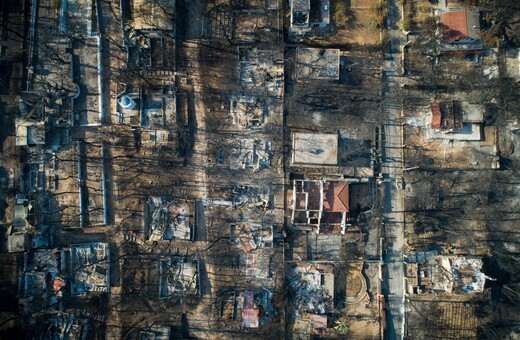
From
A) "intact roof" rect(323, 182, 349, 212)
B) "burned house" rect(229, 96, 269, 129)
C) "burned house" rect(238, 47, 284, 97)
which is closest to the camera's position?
"intact roof" rect(323, 182, 349, 212)

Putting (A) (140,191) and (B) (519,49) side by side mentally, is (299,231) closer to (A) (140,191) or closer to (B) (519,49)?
(A) (140,191)

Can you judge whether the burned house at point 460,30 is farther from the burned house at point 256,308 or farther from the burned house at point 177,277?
the burned house at point 177,277

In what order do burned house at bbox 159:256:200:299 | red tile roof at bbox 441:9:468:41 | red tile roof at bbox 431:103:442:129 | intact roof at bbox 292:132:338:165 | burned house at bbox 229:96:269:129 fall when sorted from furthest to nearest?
burned house at bbox 229:96:269:129, intact roof at bbox 292:132:338:165, burned house at bbox 159:256:200:299, red tile roof at bbox 441:9:468:41, red tile roof at bbox 431:103:442:129

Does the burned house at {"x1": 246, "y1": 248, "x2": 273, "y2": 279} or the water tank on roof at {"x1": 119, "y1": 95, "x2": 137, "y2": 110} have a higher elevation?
the water tank on roof at {"x1": 119, "y1": 95, "x2": 137, "y2": 110}

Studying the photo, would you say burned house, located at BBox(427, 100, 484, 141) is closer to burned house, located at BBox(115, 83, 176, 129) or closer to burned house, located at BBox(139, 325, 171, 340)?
burned house, located at BBox(115, 83, 176, 129)

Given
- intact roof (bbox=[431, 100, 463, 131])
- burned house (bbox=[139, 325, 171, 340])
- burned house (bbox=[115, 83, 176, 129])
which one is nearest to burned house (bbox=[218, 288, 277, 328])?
burned house (bbox=[139, 325, 171, 340])

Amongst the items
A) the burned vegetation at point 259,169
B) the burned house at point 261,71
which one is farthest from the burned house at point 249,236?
the burned house at point 261,71
